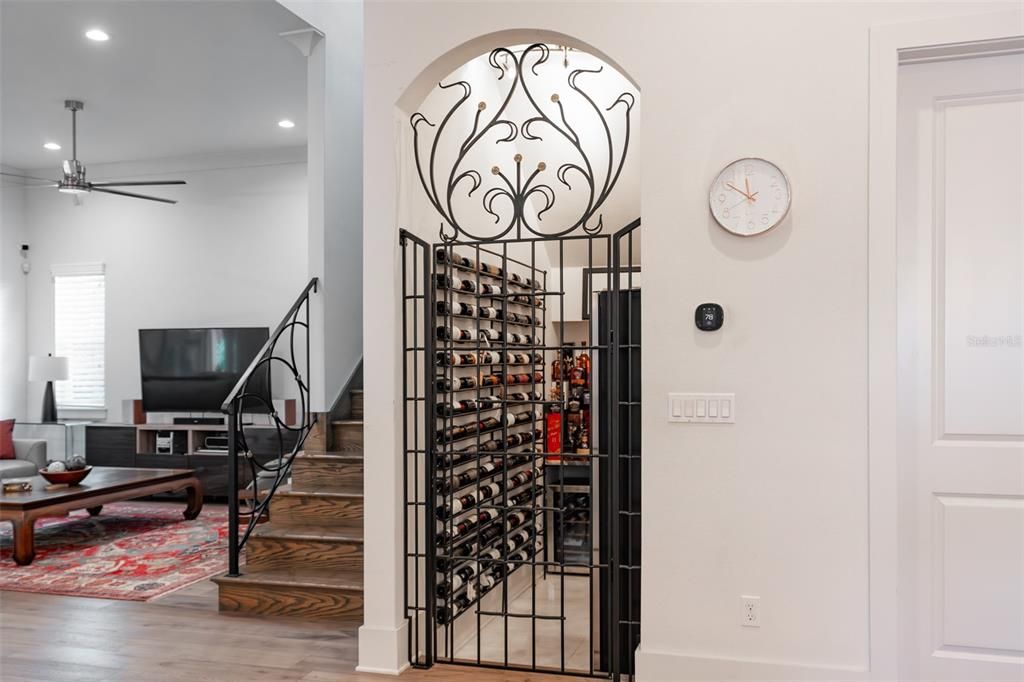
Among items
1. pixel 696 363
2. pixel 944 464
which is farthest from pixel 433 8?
pixel 944 464

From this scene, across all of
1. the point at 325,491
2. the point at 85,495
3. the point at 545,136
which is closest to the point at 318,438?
the point at 325,491

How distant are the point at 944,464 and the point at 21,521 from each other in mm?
5247

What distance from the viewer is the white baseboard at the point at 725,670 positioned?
8.94 ft

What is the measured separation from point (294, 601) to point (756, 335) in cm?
256

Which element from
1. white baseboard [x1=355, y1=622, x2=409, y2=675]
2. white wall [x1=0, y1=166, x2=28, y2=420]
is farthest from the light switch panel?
white wall [x1=0, y1=166, x2=28, y2=420]

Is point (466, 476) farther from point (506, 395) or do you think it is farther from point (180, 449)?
point (180, 449)

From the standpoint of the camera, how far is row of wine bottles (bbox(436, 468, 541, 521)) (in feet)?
11.1

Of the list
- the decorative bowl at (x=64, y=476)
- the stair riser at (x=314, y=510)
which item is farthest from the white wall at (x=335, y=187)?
the decorative bowl at (x=64, y=476)

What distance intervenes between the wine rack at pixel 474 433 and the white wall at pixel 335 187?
3.86 ft

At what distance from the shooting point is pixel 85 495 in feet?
18.4

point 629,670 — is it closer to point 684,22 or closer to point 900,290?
point 900,290

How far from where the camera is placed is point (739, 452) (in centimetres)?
282

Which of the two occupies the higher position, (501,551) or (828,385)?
(828,385)

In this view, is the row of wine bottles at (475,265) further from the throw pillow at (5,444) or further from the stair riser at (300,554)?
the throw pillow at (5,444)
